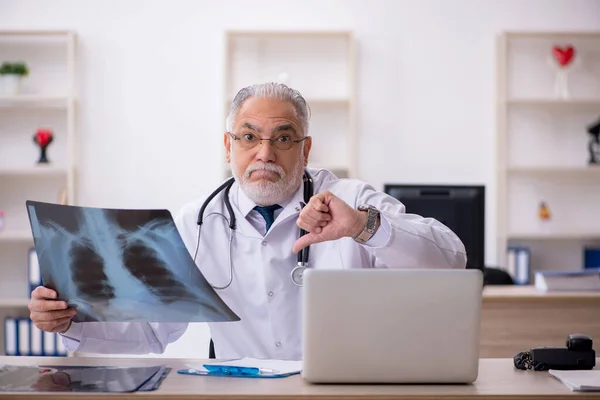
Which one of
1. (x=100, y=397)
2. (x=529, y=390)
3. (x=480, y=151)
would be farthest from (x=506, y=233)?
(x=100, y=397)

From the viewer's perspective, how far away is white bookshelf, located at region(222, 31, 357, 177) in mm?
4887

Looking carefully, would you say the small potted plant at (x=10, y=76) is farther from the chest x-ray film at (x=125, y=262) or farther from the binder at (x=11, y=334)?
the chest x-ray film at (x=125, y=262)

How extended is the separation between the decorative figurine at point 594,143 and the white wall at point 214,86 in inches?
23.8

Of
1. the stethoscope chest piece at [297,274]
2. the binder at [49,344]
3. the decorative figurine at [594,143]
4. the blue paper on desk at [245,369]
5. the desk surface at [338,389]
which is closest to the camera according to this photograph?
the desk surface at [338,389]

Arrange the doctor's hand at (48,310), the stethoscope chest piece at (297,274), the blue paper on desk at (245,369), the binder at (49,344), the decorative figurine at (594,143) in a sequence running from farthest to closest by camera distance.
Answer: the decorative figurine at (594,143), the binder at (49,344), the stethoscope chest piece at (297,274), the doctor's hand at (48,310), the blue paper on desk at (245,369)

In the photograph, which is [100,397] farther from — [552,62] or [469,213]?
[552,62]

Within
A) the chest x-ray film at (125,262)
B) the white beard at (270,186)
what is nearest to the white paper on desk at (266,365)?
the chest x-ray film at (125,262)

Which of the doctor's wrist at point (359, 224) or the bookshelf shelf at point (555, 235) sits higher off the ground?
the doctor's wrist at point (359, 224)

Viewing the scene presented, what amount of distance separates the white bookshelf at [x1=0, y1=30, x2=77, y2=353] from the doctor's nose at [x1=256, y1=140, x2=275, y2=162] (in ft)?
9.82

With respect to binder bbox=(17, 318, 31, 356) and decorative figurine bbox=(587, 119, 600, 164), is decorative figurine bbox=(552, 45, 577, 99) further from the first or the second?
binder bbox=(17, 318, 31, 356)

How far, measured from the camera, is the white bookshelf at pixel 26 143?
4.88 m

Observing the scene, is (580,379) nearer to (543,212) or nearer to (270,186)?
(270,186)

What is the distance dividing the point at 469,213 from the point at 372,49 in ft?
6.18

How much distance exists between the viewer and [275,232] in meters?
2.19
